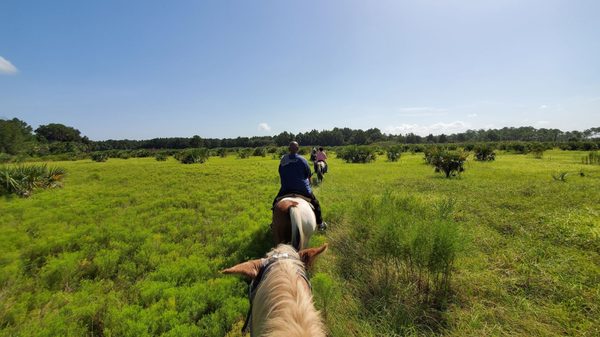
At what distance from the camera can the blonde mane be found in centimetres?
126

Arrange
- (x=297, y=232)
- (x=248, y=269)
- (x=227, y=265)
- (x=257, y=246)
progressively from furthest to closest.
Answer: (x=257, y=246)
(x=227, y=265)
(x=297, y=232)
(x=248, y=269)

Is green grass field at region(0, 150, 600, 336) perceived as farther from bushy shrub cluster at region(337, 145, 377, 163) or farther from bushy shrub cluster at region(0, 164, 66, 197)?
bushy shrub cluster at region(337, 145, 377, 163)

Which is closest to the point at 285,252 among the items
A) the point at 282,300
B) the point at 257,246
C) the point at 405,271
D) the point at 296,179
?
the point at 282,300

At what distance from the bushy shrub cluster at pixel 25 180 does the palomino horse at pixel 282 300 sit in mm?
14025

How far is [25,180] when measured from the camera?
1130 centimetres

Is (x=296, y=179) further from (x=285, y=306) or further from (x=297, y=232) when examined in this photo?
(x=285, y=306)

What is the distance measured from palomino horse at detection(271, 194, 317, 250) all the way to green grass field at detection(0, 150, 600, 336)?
737 millimetres

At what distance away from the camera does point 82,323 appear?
10.4ft

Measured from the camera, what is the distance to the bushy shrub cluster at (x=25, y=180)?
35.2ft

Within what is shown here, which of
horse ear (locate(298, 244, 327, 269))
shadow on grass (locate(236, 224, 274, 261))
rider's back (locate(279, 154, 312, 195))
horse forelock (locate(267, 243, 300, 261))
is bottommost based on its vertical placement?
shadow on grass (locate(236, 224, 274, 261))

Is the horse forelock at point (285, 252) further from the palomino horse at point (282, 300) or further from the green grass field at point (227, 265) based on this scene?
the green grass field at point (227, 265)

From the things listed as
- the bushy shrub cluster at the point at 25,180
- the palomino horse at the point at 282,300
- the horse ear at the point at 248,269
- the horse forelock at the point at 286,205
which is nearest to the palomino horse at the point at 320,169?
the horse forelock at the point at 286,205

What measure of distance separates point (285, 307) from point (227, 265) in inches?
143

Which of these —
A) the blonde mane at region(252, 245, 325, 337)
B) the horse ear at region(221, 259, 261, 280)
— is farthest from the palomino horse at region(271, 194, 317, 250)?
the blonde mane at region(252, 245, 325, 337)
